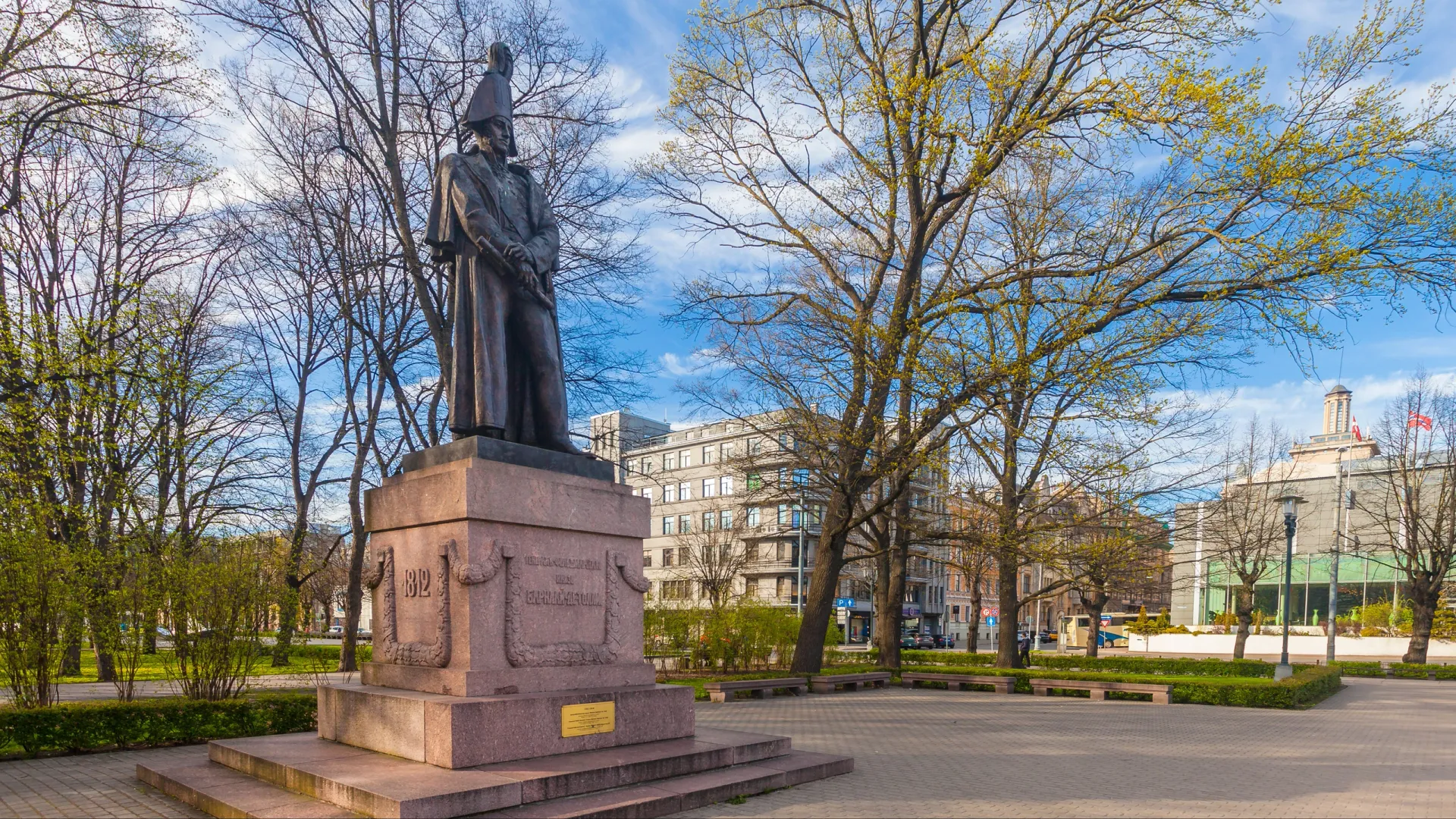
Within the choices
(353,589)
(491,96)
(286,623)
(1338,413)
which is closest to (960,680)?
(286,623)

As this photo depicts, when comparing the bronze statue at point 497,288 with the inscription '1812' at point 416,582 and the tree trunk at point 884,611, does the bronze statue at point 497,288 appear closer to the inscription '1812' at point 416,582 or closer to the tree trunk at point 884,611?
the inscription '1812' at point 416,582

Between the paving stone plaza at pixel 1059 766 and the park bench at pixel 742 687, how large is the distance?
0.43m

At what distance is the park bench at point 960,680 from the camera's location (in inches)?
851

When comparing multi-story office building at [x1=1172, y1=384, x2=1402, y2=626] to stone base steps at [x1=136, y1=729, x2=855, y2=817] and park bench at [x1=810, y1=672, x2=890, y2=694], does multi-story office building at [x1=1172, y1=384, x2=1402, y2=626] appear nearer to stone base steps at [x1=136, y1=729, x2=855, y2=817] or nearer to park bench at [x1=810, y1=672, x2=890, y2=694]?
park bench at [x1=810, y1=672, x2=890, y2=694]

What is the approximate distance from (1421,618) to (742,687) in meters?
29.2

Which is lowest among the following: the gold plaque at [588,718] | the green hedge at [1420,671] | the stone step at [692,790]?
the green hedge at [1420,671]

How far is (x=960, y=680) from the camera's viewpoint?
22.3 metres

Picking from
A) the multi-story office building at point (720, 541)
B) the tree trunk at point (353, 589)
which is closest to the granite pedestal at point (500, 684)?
the tree trunk at point (353, 589)

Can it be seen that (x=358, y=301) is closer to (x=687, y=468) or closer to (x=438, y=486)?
(x=438, y=486)

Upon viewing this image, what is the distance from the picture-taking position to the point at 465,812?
244 inches

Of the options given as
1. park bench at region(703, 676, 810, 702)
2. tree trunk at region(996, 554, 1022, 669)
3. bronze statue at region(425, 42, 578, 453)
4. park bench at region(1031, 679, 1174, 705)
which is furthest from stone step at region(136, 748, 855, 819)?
tree trunk at region(996, 554, 1022, 669)

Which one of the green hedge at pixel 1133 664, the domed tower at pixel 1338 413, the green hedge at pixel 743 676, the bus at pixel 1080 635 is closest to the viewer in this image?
the green hedge at pixel 743 676

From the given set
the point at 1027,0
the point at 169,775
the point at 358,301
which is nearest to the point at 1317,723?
the point at 1027,0

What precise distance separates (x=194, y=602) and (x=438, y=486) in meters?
6.91
